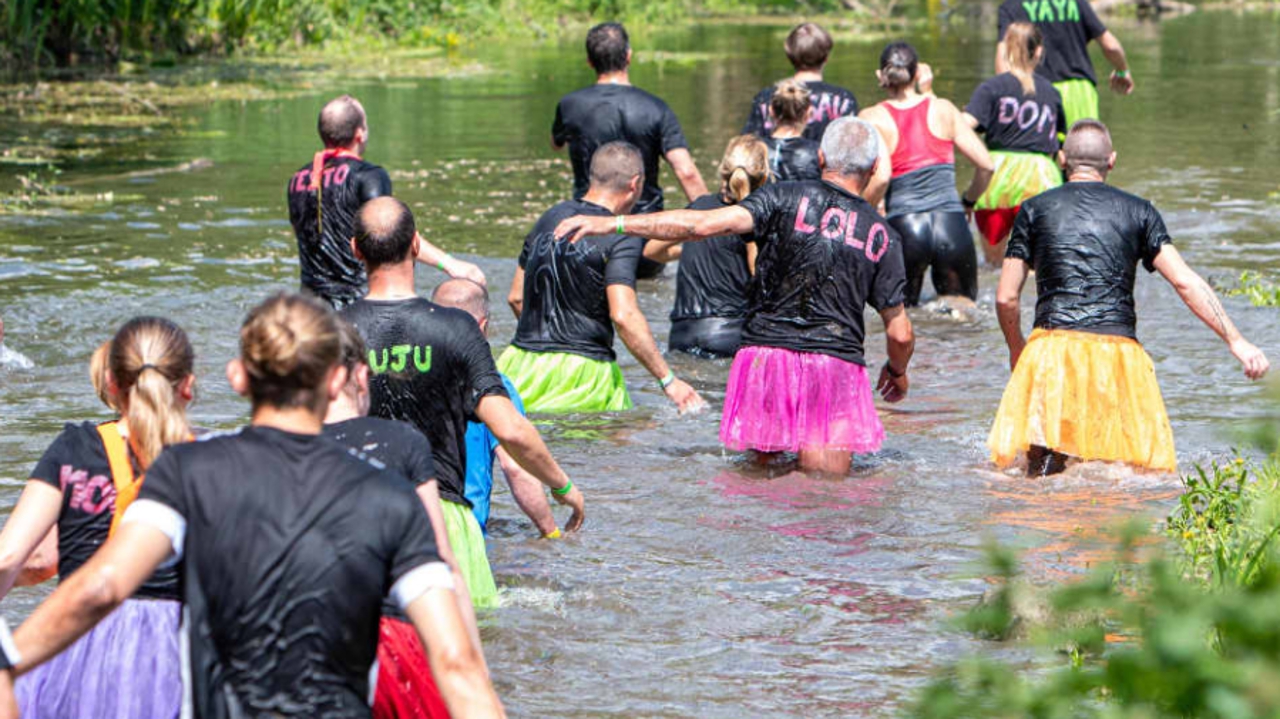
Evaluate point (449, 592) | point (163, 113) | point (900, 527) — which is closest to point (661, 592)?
point (900, 527)

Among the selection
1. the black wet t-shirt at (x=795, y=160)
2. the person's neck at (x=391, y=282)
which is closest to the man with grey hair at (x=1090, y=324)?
the black wet t-shirt at (x=795, y=160)

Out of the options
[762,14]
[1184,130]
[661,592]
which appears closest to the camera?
[661,592]

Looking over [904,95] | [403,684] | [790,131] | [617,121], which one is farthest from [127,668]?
[904,95]

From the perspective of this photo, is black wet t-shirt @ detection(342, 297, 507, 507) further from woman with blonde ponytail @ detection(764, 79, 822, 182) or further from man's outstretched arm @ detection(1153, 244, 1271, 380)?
woman with blonde ponytail @ detection(764, 79, 822, 182)

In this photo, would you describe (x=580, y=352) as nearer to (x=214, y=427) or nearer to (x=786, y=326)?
(x=786, y=326)

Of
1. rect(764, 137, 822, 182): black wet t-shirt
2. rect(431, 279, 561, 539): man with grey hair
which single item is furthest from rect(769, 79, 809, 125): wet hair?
rect(431, 279, 561, 539): man with grey hair

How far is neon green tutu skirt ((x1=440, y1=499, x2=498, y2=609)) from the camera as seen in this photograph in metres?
5.74

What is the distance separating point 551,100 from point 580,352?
16.8 m

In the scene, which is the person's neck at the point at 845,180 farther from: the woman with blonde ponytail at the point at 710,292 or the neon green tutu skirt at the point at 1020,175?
the neon green tutu skirt at the point at 1020,175

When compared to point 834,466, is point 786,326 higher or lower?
higher

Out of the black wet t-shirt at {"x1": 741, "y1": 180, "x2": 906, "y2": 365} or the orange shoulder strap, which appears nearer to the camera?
the orange shoulder strap

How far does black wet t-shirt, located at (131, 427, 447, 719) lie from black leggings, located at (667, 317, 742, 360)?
22.8 feet

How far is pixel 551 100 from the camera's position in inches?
995

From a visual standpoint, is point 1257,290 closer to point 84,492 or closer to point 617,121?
point 617,121
